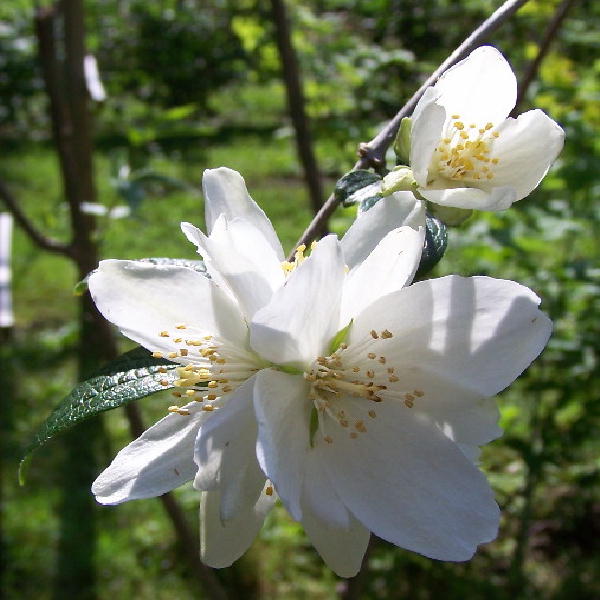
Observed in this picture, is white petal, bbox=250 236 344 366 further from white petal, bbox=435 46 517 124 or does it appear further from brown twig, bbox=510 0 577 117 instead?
brown twig, bbox=510 0 577 117

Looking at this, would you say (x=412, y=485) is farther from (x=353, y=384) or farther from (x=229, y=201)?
(x=229, y=201)

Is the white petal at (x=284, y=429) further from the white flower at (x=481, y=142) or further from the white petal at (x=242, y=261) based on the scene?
the white flower at (x=481, y=142)

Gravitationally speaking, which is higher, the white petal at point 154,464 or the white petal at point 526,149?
the white petal at point 526,149

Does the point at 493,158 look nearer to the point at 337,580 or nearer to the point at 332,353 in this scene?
the point at 332,353

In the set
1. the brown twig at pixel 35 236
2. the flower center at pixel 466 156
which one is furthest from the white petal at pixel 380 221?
the brown twig at pixel 35 236

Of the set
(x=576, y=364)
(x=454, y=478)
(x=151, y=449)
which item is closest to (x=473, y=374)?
(x=454, y=478)

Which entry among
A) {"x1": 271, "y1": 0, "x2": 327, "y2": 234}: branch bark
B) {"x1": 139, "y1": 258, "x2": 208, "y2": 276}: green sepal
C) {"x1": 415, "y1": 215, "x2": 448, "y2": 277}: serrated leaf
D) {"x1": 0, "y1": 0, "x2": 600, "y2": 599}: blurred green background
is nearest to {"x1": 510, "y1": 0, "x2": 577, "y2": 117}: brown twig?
{"x1": 0, "y1": 0, "x2": 600, "y2": 599}: blurred green background

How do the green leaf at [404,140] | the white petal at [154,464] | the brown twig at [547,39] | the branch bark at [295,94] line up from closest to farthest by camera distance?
the white petal at [154,464], the green leaf at [404,140], the brown twig at [547,39], the branch bark at [295,94]
